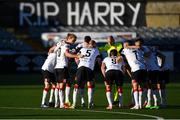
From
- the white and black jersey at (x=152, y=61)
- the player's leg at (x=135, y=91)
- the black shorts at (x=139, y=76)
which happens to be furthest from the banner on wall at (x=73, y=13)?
the player's leg at (x=135, y=91)

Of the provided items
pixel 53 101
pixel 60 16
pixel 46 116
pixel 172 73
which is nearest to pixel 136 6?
pixel 60 16

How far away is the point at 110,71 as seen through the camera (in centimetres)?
2369

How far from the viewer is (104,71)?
2409 cm

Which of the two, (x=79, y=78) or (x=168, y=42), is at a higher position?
(x=168, y=42)

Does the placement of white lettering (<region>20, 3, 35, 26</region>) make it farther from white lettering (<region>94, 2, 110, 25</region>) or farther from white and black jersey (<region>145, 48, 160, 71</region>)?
white and black jersey (<region>145, 48, 160, 71</region>)

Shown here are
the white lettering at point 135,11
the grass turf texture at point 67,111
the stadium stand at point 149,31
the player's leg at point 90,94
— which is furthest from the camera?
the white lettering at point 135,11

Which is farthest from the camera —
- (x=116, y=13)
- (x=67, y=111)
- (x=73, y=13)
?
(x=73, y=13)

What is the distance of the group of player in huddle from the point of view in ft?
77.3

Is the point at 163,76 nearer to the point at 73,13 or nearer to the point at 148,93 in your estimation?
the point at 148,93

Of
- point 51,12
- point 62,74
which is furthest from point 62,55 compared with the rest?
point 51,12

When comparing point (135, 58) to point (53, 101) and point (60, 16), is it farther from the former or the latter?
point (60, 16)

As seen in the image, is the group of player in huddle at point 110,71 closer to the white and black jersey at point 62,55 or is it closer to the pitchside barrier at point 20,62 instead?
the white and black jersey at point 62,55

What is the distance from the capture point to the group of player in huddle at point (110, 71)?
23.6m

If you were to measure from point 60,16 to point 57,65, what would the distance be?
47.5 metres
